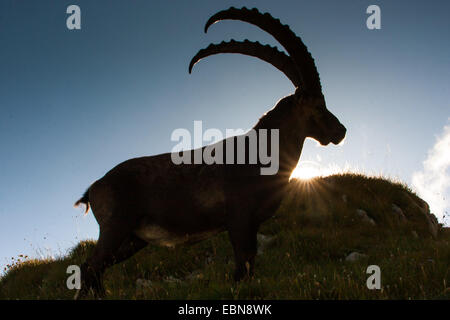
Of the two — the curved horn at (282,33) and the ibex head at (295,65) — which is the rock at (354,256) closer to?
the ibex head at (295,65)

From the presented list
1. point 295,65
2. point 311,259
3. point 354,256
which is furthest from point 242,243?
point 354,256

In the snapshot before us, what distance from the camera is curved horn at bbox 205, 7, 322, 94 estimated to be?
4441mm

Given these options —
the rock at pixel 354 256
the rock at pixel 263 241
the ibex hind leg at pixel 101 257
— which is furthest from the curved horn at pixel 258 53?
the rock at pixel 263 241

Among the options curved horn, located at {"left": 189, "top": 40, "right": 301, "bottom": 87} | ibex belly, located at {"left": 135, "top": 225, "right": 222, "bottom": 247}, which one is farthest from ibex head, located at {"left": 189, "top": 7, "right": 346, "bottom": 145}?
ibex belly, located at {"left": 135, "top": 225, "right": 222, "bottom": 247}

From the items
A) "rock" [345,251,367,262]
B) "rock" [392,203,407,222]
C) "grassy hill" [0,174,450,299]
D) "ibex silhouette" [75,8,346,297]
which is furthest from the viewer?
"rock" [392,203,407,222]

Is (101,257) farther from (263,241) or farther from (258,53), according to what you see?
(263,241)

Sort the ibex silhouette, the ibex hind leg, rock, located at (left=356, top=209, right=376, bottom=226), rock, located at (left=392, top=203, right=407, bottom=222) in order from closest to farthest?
the ibex silhouette
the ibex hind leg
rock, located at (left=356, top=209, right=376, bottom=226)
rock, located at (left=392, top=203, right=407, bottom=222)

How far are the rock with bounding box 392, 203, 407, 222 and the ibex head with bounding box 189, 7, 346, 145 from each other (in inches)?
256

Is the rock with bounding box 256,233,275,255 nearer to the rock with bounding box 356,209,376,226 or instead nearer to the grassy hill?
the grassy hill

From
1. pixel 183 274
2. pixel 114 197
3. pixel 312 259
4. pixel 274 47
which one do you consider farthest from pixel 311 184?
pixel 114 197

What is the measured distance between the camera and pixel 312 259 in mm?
7211

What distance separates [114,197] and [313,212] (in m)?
6.54
